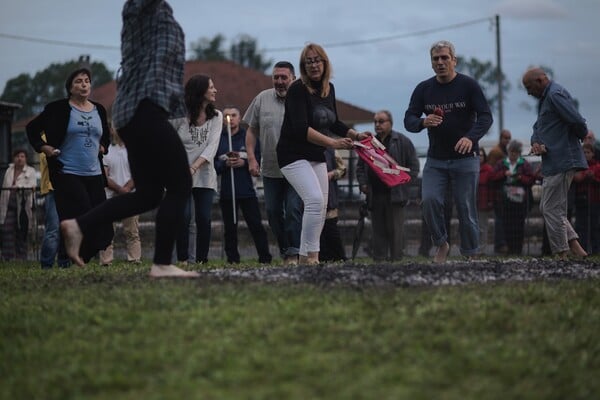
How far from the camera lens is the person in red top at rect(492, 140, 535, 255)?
19922 mm

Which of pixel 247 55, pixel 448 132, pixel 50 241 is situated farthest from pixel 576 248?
pixel 247 55

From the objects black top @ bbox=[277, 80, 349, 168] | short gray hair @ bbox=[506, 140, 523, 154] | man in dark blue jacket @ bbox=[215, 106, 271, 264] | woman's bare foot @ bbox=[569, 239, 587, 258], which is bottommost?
woman's bare foot @ bbox=[569, 239, 587, 258]

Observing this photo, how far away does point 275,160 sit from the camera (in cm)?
1312

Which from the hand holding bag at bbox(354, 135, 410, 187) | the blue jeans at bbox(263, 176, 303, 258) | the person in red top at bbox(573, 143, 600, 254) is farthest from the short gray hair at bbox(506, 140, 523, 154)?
the blue jeans at bbox(263, 176, 303, 258)

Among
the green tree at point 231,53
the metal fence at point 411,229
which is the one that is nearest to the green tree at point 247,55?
the green tree at point 231,53

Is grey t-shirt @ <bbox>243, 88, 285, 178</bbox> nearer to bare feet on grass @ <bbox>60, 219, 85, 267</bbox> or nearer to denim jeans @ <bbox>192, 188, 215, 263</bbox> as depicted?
denim jeans @ <bbox>192, 188, 215, 263</bbox>

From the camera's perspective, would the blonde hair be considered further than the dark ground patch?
Yes

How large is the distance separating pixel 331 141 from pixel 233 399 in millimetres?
5836

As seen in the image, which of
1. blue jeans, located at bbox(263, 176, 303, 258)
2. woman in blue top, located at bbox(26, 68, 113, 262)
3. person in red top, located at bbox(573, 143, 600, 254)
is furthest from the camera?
person in red top, located at bbox(573, 143, 600, 254)

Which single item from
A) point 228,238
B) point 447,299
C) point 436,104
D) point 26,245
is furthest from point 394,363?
point 26,245

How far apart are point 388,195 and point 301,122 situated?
5708 millimetres

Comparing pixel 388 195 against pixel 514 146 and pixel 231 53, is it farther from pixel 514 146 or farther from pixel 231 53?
pixel 231 53

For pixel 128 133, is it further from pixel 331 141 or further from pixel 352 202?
pixel 352 202

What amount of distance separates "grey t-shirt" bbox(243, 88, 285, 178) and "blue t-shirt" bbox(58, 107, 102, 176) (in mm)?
1917
